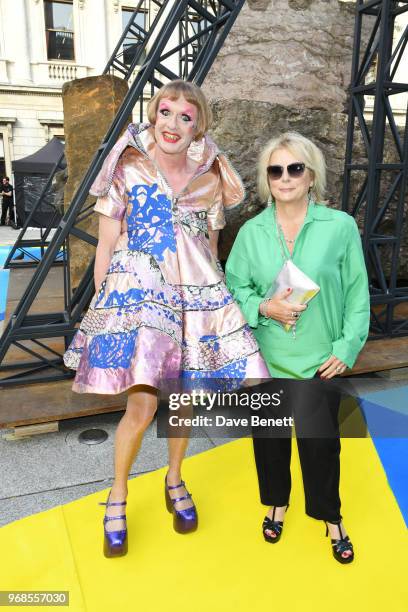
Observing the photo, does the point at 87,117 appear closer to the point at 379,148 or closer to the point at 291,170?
the point at 379,148

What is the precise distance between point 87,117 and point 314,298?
5275 millimetres

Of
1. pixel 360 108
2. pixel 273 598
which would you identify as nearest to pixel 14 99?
pixel 360 108

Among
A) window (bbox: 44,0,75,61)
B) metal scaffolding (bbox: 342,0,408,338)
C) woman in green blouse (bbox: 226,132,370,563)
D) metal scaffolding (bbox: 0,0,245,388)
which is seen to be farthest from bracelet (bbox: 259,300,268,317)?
Answer: window (bbox: 44,0,75,61)

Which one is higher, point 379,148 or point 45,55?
point 45,55

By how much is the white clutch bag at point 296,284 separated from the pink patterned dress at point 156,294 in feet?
1.01

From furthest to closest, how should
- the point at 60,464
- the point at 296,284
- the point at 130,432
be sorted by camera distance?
the point at 60,464, the point at 130,432, the point at 296,284

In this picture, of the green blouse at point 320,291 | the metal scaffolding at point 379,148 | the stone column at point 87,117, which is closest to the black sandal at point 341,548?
the green blouse at point 320,291

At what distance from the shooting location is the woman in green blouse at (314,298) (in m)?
1.98

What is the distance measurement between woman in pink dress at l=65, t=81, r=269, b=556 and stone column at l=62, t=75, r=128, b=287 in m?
4.22

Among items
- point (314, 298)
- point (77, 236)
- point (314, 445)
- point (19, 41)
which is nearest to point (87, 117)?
point (77, 236)

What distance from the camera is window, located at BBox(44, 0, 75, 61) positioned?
61.8ft

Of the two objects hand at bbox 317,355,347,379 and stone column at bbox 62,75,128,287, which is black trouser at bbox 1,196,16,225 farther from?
hand at bbox 317,355,347,379

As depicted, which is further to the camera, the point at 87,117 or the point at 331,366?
the point at 87,117

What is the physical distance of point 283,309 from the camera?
1.94m
